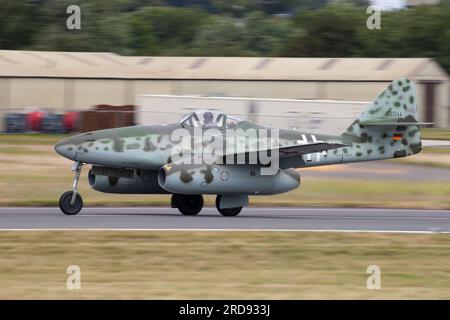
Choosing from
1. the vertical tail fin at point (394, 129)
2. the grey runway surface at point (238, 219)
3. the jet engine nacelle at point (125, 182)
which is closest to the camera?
the grey runway surface at point (238, 219)

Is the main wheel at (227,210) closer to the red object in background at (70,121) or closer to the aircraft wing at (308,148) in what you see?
the aircraft wing at (308,148)

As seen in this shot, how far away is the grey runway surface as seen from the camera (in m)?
18.0

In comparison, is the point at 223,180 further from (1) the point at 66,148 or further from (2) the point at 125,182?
(1) the point at 66,148

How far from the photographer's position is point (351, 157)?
69.9 feet

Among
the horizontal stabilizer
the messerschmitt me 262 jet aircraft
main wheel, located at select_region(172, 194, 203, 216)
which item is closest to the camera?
the messerschmitt me 262 jet aircraft

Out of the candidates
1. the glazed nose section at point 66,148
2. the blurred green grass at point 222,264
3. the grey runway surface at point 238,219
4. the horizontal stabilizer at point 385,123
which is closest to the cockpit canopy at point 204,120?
the grey runway surface at point 238,219

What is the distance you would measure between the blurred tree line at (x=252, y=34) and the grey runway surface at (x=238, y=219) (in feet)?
152

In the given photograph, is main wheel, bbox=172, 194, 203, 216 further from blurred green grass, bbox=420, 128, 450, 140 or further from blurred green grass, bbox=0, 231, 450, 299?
blurred green grass, bbox=420, 128, 450, 140

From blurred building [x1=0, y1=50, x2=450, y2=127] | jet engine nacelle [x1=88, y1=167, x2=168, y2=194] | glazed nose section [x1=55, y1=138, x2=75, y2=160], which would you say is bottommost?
jet engine nacelle [x1=88, y1=167, x2=168, y2=194]

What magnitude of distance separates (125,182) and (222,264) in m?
5.93

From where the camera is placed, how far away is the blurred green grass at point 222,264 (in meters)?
12.1

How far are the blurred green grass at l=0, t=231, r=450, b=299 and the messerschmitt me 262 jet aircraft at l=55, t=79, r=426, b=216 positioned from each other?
2.49 metres

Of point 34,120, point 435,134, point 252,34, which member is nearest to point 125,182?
point 34,120

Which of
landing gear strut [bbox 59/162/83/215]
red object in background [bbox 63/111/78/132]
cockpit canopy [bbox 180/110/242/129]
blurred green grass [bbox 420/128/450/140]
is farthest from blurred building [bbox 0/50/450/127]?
cockpit canopy [bbox 180/110/242/129]
